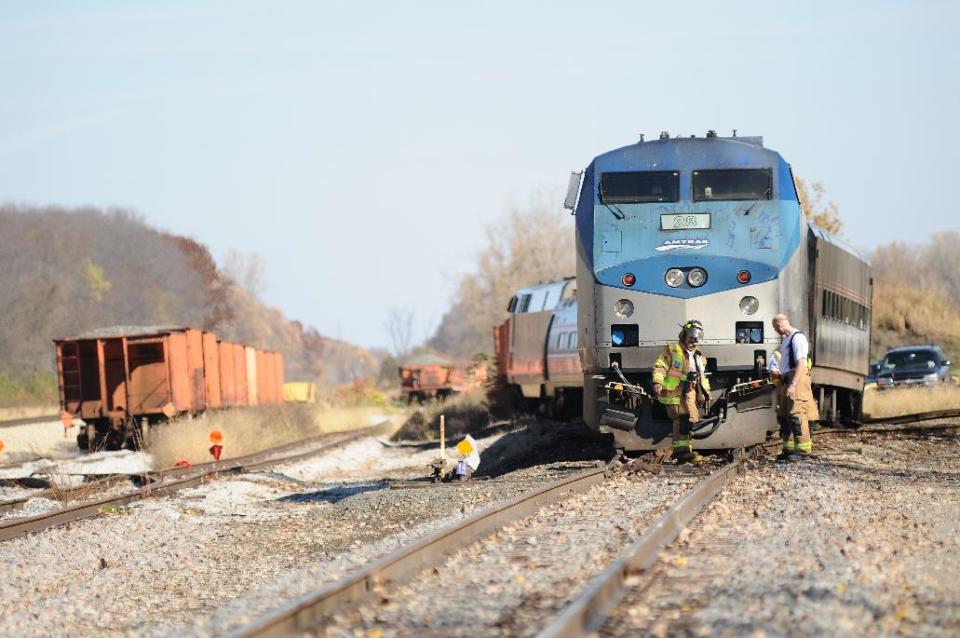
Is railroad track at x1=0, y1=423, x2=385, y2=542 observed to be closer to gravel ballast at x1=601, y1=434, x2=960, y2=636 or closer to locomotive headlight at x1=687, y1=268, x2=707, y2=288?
gravel ballast at x1=601, y1=434, x2=960, y2=636

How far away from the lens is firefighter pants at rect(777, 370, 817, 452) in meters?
13.5

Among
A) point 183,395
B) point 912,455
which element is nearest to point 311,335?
point 183,395

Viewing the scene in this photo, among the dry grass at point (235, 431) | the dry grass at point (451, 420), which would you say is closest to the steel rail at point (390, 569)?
the dry grass at point (235, 431)

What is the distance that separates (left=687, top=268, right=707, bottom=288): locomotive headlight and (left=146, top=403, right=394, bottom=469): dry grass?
13042 millimetres

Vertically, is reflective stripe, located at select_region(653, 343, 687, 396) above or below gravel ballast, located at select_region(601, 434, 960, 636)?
above

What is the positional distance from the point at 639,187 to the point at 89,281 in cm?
7096

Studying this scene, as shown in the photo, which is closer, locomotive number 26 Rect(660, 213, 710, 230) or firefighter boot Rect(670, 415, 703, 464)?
firefighter boot Rect(670, 415, 703, 464)

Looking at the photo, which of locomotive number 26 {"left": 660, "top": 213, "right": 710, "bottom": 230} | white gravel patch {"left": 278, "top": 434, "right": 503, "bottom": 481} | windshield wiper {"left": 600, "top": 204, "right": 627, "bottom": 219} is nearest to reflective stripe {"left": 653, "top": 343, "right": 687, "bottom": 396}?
locomotive number 26 {"left": 660, "top": 213, "right": 710, "bottom": 230}

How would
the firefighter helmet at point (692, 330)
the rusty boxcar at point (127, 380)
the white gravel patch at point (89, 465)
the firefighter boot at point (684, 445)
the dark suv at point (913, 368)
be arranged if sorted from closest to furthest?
the firefighter helmet at point (692, 330), the firefighter boot at point (684, 445), the white gravel patch at point (89, 465), the rusty boxcar at point (127, 380), the dark suv at point (913, 368)

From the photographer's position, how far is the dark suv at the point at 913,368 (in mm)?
32094

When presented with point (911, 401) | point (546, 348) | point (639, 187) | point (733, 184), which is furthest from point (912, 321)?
point (639, 187)

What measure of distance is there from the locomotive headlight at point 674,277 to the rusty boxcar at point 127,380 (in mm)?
16452

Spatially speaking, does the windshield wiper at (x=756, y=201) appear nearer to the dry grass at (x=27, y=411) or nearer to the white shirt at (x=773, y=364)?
the white shirt at (x=773, y=364)

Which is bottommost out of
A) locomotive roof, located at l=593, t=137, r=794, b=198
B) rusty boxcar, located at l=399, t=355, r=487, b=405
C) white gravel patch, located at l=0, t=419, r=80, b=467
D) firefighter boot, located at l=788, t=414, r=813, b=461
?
rusty boxcar, located at l=399, t=355, r=487, b=405
